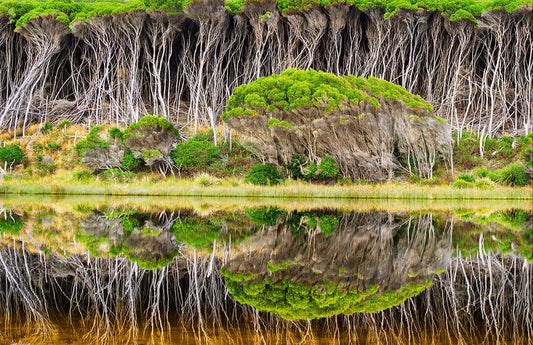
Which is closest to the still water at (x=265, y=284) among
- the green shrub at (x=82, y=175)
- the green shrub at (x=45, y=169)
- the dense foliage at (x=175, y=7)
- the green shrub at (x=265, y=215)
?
the green shrub at (x=265, y=215)

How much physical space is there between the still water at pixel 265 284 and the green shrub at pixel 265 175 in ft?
51.0

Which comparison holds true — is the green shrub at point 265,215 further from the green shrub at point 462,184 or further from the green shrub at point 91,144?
the green shrub at point 91,144

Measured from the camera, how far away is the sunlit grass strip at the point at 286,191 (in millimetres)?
25344

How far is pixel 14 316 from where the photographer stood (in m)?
6.62

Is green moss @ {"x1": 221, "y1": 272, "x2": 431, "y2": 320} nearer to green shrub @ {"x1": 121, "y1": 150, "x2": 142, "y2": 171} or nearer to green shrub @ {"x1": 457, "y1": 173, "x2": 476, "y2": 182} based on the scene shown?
green shrub @ {"x1": 457, "y1": 173, "x2": 476, "y2": 182}

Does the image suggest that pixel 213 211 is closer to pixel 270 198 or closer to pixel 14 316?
pixel 270 198

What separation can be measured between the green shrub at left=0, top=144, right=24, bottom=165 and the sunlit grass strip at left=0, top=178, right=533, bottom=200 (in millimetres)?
6375

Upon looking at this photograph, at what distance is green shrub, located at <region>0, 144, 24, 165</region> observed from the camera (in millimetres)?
35250

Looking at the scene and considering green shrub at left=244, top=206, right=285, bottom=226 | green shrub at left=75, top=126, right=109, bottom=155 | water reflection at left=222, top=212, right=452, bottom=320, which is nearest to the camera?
water reflection at left=222, top=212, right=452, bottom=320

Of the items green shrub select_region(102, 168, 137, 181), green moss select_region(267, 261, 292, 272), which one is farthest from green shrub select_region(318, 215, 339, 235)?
green shrub select_region(102, 168, 137, 181)

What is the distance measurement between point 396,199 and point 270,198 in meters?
5.56

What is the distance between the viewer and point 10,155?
116ft

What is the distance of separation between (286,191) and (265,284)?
721 inches

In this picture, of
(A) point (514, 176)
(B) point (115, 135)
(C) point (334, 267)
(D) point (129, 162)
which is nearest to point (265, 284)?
(C) point (334, 267)
